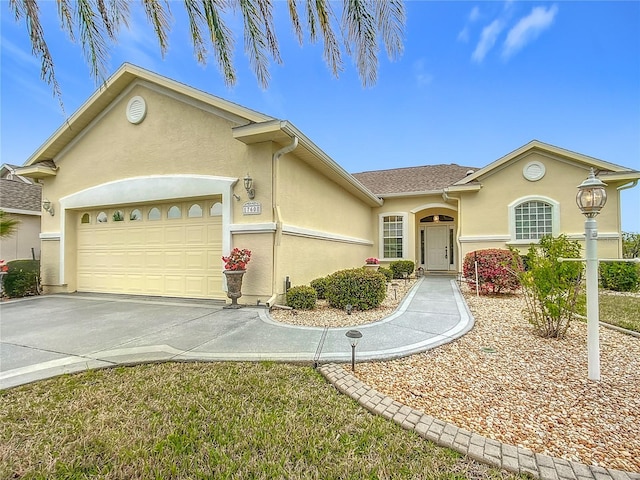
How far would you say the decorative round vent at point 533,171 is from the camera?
37.1 ft

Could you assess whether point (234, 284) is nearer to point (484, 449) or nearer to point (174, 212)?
point (174, 212)

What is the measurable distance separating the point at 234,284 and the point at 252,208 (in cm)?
180

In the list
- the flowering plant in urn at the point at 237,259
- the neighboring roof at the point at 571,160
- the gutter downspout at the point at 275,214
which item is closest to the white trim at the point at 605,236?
the neighboring roof at the point at 571,160

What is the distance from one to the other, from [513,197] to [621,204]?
3.50 m

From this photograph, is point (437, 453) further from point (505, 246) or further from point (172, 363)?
point (505, 246)

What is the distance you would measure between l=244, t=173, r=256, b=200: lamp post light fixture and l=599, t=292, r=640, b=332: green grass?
766cm

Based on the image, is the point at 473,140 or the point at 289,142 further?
the point at 473,140

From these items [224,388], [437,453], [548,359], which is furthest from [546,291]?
[224,388]

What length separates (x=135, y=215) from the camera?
8711 mm

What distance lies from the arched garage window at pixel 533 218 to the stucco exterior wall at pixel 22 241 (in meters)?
19.1

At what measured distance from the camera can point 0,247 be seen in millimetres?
11141

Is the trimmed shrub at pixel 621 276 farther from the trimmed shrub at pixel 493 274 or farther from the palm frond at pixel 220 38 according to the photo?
the palm frond at pixel 220 38

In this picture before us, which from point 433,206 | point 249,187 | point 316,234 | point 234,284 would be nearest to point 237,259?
point 234,284

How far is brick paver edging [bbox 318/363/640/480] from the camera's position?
6.38 ft
